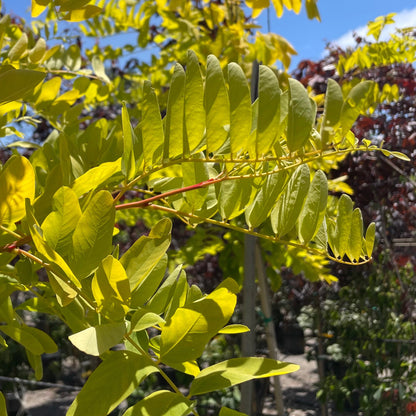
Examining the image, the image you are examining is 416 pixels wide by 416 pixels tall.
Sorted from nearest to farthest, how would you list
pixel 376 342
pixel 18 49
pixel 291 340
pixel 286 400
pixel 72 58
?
pixel 18 49
pixel 72 58
pixel 376 342
pixel 286 400
pixel 291 340

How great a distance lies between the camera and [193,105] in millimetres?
551

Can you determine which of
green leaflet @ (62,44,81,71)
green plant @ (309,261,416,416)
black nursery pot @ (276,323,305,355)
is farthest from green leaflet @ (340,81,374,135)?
black nursery pot @ (276,323,305,355)

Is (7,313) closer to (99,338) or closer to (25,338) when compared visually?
(25,338)

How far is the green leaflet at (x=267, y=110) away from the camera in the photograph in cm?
52

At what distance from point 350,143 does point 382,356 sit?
10.4ft

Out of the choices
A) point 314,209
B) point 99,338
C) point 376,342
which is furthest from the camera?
point 376,342

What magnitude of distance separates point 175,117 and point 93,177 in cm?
11

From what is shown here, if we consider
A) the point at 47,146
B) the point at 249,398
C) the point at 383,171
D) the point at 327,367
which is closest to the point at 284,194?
the point at 47,146

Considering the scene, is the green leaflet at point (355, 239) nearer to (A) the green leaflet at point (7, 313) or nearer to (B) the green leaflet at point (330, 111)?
(B) the green leaflet at point (330, 111)

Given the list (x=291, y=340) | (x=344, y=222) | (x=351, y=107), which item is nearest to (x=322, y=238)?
(x=344, y=222)

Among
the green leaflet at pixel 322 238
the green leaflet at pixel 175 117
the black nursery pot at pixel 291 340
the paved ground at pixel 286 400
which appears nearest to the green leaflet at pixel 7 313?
the green leaflet at pixel 175 117

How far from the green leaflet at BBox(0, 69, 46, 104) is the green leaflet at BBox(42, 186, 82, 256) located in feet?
0.30

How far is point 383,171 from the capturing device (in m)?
2.84

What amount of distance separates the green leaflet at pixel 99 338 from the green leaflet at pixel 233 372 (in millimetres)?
102
